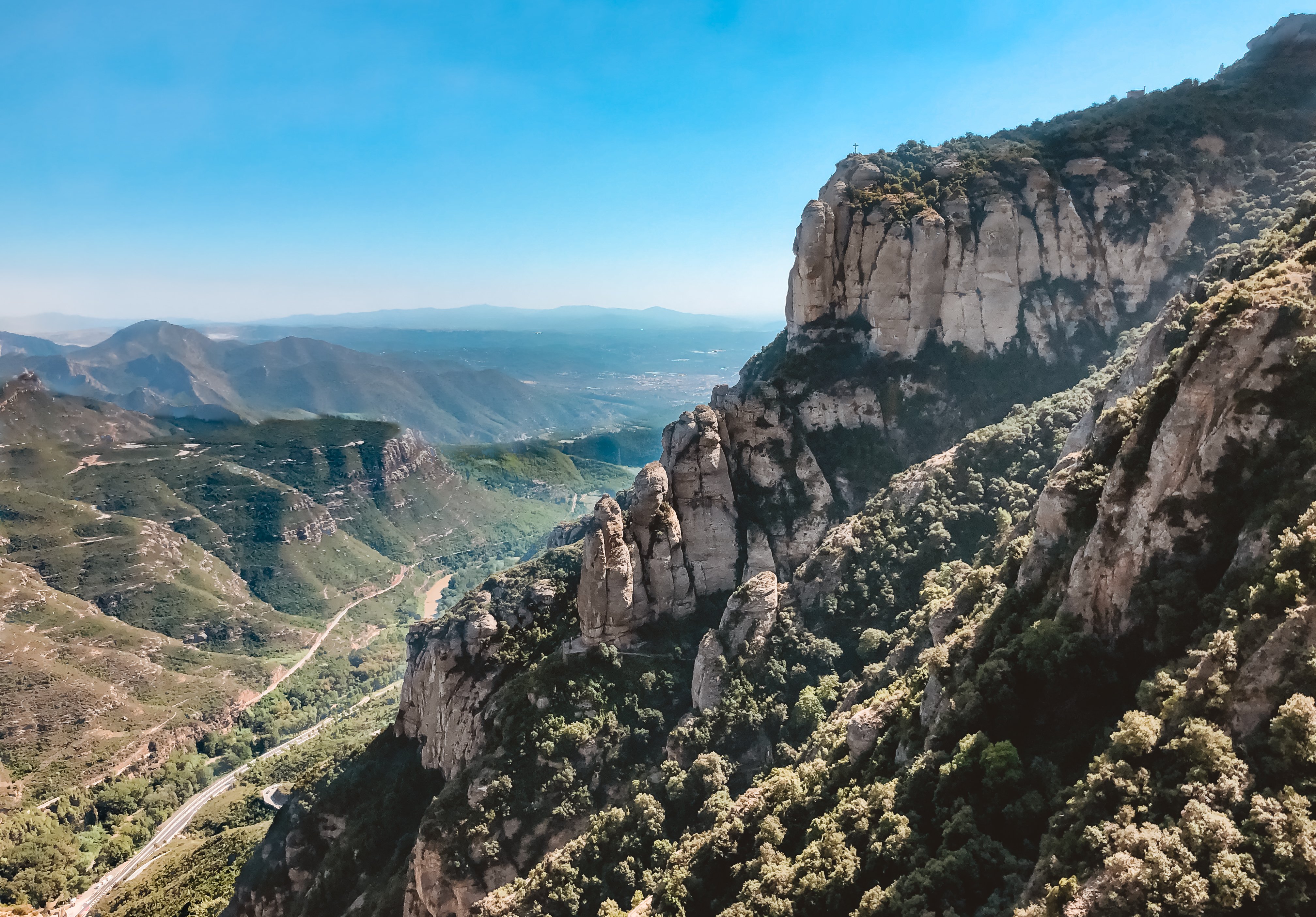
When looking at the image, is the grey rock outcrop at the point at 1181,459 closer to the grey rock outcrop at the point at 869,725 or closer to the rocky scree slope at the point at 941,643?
the rocky scree slope at the point at 941,643

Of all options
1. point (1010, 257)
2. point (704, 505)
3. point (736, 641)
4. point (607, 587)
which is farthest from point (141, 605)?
point (1010, 257)

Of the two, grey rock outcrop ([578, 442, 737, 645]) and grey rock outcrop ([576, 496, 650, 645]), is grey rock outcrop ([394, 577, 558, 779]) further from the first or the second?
grey rock outcrop ([578, 442, 737, 645])

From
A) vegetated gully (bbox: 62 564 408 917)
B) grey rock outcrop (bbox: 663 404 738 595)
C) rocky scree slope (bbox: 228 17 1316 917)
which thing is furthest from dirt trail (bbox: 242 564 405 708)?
grey rock outcrop (bbox: 663 404 738 595)

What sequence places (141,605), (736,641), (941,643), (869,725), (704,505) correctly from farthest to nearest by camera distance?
1. (141,605)
2. (704,505)
3. (736,641)
4. (941,643)
5. (869,725)

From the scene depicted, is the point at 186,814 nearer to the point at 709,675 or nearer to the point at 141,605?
the point at 141,605

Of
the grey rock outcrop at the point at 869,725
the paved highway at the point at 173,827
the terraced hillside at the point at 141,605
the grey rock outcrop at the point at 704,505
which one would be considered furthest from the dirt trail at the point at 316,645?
the grey rock outcrop at the point at 869,725
